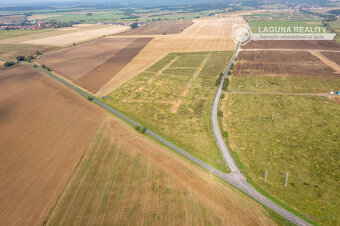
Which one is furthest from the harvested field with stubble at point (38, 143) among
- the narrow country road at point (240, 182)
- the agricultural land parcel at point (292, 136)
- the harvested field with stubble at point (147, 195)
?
the agricultural land parcel at point (292, 136)

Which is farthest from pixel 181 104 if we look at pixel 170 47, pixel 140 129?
pixel 170 47

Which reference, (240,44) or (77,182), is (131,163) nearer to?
(77,182)

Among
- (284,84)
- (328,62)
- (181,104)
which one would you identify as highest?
(328,62)

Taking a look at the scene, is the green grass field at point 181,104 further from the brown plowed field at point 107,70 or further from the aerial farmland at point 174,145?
the brown plowed field at point 107,70

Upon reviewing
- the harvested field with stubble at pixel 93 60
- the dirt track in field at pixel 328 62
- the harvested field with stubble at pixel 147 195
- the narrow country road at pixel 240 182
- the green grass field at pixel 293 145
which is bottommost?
the harvested field with stubble at pixel 93 60

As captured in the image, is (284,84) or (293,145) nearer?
(293,145)

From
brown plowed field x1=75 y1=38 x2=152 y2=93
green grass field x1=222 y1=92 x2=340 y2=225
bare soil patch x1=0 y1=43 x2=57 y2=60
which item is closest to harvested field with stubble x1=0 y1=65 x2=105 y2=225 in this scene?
brown plowed field x1=75 y1=38 x2=152 y2=93

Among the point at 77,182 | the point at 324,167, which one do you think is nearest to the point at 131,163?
the point at 77,182

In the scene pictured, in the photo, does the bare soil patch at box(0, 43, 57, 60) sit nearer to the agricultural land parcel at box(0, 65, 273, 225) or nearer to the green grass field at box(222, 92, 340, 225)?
the agricultural land parcel at box(0, 65, 273, 225)

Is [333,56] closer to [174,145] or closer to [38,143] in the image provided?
[174,145]
